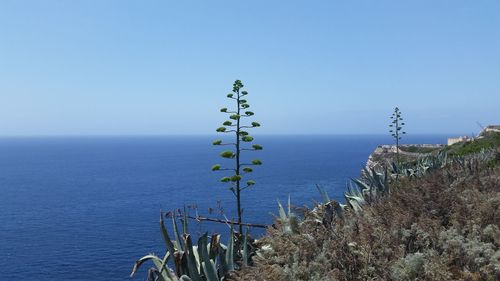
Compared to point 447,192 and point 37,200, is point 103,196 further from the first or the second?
point 447,192

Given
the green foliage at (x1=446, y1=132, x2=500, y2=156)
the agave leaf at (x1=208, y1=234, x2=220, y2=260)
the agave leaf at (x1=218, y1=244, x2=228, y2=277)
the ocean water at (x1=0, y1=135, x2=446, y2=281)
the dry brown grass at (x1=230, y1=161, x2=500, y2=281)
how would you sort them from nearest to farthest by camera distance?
the dry brown grass at (x1=230, y1=161, x2=500, y2=281) → the agave leaf at (x1=218, y1=244, x2=228, y2=277) → the agave leaf at (x1=208, y1=234, x2=220, y2=260) → the green foliage at (x1=446, y1=132, x2=500, y2=156) → the ocean water at (x1=0, y1=135, x2=446, y2=281)

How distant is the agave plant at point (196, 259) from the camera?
18.7 ft

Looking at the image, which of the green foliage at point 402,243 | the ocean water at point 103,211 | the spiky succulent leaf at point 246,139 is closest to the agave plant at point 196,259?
the green foliage at point 402,243

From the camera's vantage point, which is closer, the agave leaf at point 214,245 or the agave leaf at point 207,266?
the agave leaf at point 207,266

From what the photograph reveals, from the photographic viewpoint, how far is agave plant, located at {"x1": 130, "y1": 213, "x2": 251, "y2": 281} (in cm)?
569

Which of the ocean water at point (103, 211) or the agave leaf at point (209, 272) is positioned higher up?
the agave leaf at point (209, 272)

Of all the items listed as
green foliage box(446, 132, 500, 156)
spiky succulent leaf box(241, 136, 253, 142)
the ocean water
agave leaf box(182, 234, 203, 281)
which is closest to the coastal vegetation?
agave leaf box(182, 234, 203, 281)

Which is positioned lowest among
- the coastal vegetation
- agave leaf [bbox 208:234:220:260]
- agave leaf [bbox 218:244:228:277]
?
agave leaf [bbox 218:244:228:277]

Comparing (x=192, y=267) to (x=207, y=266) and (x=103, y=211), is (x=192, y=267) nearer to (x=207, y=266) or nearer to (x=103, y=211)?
(x=207, y=266)

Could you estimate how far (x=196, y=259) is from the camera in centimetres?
609

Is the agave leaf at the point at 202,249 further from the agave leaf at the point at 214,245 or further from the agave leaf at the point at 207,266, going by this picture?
the agave leaf at the point at 214,245

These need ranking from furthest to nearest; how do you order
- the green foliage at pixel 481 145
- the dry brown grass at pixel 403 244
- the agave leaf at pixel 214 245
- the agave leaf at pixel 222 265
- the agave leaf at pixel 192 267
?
the green foliage at pixel 481 145 → the agave leaf at pixel 214 245 → the agave leaf at pixel 222 265 → the agave leaf at pixel 192 267 → the dry brown grass at pixel 403 244

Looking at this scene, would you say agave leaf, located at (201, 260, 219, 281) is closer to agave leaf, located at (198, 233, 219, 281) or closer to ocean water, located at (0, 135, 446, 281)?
agave leaf, located at (198, 233, 219, 281)

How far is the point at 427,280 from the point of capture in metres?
4.22
